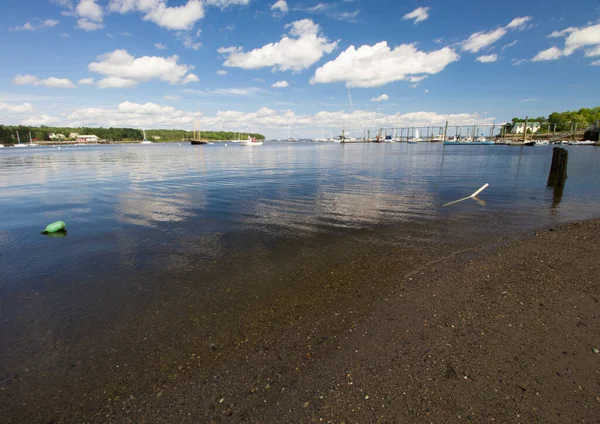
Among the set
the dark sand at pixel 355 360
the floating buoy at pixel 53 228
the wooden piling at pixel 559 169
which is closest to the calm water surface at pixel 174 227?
the floating buoy at pixel 53 228

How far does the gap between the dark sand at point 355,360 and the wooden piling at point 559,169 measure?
21.2 meters

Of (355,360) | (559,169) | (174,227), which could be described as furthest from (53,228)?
(559,169)

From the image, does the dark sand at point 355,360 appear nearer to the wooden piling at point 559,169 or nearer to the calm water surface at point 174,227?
the calm water surface at point 174,227

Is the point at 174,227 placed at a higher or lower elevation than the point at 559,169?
lower

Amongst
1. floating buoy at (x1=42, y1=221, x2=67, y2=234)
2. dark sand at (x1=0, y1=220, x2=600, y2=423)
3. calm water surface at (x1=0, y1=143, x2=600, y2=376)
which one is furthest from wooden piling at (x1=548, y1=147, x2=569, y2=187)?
floating buoy at (x1=42, y1=221, x2=67, y2=234)

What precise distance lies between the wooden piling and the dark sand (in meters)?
21.2

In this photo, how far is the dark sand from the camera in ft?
12.7

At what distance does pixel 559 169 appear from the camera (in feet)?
76.6

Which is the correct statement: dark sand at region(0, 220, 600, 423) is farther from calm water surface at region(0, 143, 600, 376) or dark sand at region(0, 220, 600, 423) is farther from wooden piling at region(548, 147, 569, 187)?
wooden piling at region(548, 147, 569, 187)

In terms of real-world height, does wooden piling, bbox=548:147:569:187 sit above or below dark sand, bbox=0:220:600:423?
above

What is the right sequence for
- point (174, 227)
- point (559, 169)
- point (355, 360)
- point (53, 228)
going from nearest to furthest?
1. point (355, 360)
2. point (53, 228)
3. point (174, 227)
4. point (559, 169)

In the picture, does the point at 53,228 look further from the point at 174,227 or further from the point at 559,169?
the point at 559,169

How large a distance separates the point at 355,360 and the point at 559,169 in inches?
1099

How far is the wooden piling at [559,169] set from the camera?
914 inches
